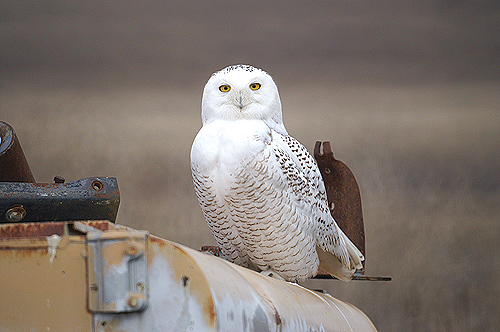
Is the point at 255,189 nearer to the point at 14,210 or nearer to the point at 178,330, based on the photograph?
the point at 14,210

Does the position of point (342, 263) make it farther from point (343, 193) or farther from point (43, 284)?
point (43, 284)

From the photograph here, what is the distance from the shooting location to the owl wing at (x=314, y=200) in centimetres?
208

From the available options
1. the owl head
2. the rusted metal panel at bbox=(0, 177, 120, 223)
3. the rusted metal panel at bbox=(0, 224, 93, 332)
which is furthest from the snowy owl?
the rusted metal panel at bbox=(0, 224, 93, 332)

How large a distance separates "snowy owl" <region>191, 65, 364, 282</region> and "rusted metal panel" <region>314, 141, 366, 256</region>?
0.38 meters

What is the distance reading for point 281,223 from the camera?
205 cm

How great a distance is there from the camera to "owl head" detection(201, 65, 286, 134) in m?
2.05

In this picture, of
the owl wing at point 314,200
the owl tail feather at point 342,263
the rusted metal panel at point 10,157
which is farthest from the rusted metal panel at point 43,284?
the owl tail feather at point 342,263

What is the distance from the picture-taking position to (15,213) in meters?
1.35

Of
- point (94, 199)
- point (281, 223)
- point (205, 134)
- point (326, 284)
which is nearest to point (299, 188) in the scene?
point (281, 223)

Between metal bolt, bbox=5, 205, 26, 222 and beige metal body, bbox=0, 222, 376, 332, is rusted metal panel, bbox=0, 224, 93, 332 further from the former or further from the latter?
metal bolt, bbox=5, 205, 26, 222

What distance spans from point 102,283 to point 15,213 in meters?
0.59

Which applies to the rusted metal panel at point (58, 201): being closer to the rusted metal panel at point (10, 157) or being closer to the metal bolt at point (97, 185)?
the metal bolt at point (97, 185)

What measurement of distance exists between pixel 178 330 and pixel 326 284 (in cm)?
349

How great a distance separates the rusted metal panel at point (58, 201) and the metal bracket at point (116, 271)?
54 centimetres
